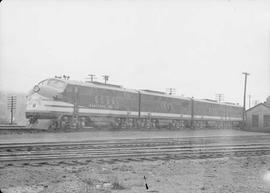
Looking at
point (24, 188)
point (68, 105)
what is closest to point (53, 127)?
point (68, 105)

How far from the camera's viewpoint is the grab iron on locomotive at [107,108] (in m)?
20.2

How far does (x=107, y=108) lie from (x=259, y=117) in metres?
30.3

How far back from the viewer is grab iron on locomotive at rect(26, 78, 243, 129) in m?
20.2

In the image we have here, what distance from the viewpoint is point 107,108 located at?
24.1 meters

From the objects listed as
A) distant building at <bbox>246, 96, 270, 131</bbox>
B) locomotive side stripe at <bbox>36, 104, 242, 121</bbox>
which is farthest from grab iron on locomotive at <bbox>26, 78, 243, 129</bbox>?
distant building at <bbox>246, 96, 270, 131</bbox>

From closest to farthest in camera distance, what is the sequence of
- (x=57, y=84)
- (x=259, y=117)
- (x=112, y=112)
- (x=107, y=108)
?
(x=57, y=84)
(x=107, y=108)
(x=112, y=112)
(x=259, y=117)

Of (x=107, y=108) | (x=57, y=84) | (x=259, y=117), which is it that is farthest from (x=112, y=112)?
(x=259, y=117)

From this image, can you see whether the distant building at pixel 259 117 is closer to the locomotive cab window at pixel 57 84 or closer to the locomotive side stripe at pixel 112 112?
the locomotive side stripe at pixel 112 112

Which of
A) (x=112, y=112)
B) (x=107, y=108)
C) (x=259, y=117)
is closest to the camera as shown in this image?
(x=107, y=108)

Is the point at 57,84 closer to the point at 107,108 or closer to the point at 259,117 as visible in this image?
the point at 107,108

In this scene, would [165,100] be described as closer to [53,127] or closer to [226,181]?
[53,127]

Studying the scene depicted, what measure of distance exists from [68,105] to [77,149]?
30.7 ft

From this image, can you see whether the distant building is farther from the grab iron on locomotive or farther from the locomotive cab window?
the locomotive cab window

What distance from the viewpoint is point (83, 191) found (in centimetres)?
623
